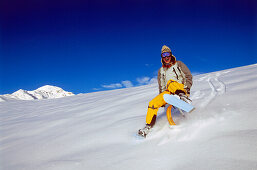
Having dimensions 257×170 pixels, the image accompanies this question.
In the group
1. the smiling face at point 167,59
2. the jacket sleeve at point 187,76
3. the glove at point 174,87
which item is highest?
the smiling face at point 167,59

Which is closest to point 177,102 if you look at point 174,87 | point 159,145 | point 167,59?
point 174,87

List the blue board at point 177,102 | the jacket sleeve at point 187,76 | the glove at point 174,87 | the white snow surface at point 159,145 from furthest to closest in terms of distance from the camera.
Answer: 1. the jacket sleeve at point 187,76
2. the glove at point 174,87
3. the blue board at point 177,102
4. the white snow surface at point 159,145

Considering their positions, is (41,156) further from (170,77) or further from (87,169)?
(170,77)

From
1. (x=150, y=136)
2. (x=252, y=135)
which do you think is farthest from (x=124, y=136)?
(x=252, y=135)

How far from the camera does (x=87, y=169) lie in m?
2.36

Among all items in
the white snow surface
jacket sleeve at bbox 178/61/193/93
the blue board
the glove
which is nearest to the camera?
the white snow surface

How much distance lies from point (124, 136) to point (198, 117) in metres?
1.52

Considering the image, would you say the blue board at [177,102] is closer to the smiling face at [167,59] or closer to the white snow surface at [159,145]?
the white snow surface at [159,145]

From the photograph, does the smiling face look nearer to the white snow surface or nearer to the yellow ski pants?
the yellow ski pants

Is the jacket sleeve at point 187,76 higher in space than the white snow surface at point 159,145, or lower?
higher

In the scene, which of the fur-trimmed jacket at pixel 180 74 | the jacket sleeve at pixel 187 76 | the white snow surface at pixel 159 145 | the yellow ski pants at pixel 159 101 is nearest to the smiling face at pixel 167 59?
the fur-trimmed jacket at pixel 180 74

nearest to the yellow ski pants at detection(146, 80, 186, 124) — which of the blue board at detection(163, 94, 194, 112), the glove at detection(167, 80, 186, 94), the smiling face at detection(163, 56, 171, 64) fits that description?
the glove at detection(167, 80, 186, 94)

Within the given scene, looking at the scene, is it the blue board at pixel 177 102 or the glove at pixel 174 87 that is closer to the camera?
the blue board at pixel 177 102

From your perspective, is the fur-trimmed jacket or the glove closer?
the glove
